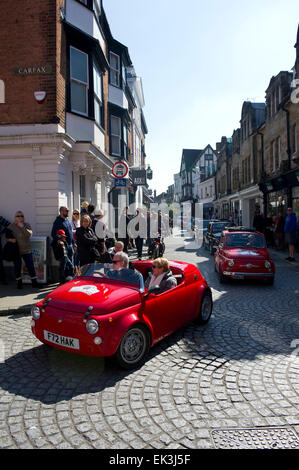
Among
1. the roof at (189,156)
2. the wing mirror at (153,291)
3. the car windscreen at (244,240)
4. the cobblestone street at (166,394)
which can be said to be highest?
the roof at (189,156)

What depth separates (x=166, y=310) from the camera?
450 centimetres

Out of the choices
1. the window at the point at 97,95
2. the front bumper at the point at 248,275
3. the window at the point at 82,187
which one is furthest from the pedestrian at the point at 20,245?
the window at the point at 97,95

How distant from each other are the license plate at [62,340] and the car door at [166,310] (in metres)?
0.94

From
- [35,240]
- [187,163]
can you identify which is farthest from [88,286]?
[187,163]

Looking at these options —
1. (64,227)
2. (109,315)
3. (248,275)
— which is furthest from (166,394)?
(248,275)

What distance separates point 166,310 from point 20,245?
192 inches

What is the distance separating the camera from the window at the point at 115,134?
17.3m

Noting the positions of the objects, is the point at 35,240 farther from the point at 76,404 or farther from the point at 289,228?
the point at 289,228

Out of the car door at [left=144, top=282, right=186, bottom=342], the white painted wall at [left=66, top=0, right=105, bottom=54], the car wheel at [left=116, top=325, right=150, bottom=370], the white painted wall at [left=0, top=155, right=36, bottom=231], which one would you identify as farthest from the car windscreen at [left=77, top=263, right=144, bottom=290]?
the white painted wall at [left=66, top=0, right=105, bottom=54]

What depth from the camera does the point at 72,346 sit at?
3727 mm

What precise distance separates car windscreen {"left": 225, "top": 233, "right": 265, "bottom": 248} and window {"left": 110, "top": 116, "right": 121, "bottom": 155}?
9.67 metres

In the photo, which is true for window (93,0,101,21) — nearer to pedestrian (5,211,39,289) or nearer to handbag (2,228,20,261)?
pedestrian (5,211,39,289)

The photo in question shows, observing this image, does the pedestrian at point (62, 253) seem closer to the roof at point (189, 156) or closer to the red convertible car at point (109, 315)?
the red convertible car at point (109, 315)

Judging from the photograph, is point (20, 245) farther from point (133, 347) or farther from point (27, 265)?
point (133, 347)
